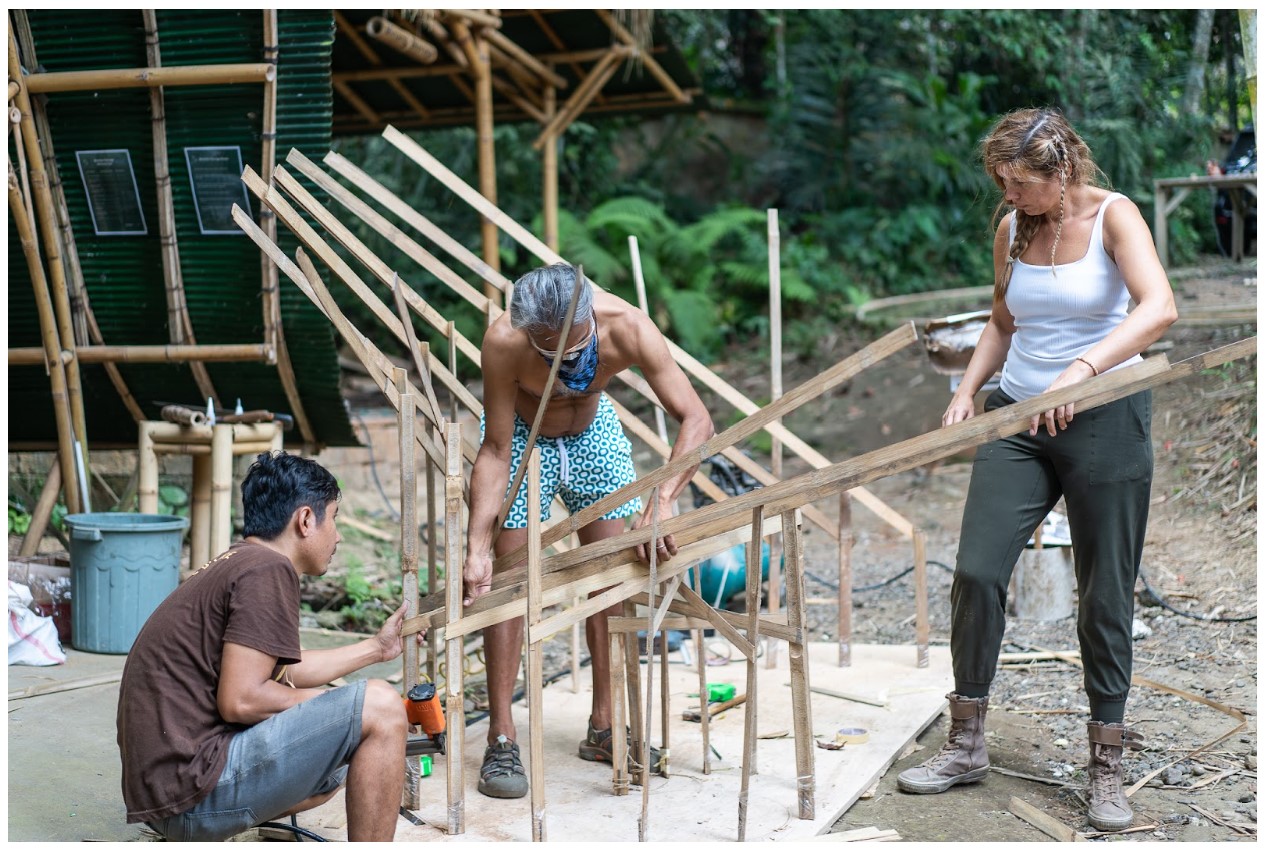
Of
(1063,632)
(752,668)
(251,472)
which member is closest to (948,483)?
(1063,632)

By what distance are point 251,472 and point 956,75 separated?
39.9ft

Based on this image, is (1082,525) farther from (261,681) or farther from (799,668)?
(261,681)

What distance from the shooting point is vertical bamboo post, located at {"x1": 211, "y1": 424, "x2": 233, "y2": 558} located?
4238 mm

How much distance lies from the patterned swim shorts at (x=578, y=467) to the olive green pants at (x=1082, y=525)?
91 cm

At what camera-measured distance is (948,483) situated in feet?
23.5

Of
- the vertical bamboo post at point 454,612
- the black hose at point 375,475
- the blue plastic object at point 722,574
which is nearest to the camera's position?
the vertical bamboo post at point 454,612

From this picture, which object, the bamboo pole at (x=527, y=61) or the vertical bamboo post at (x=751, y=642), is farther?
the bamboo pole at (x=527, y=61)

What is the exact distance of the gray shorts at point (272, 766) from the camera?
2150 millimetres

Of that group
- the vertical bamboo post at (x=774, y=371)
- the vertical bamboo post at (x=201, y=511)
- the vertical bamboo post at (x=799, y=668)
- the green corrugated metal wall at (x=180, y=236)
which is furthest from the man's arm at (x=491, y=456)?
the vertical bamboo post at (x=201, y=511)

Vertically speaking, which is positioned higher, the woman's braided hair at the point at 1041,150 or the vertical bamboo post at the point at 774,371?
the woman's braided hair at the point at 1041,150

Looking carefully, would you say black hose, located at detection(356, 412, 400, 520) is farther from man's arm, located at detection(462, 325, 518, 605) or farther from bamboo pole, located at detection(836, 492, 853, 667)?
man's arm, located at detection(462, 325, 518, 605)

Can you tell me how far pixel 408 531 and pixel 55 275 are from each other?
261 cm

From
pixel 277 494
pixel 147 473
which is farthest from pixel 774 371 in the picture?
pixel 147 473

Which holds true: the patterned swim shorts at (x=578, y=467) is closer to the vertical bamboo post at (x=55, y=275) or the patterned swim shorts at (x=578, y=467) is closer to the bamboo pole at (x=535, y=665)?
the bamboo pole at (x=535, y=665)
